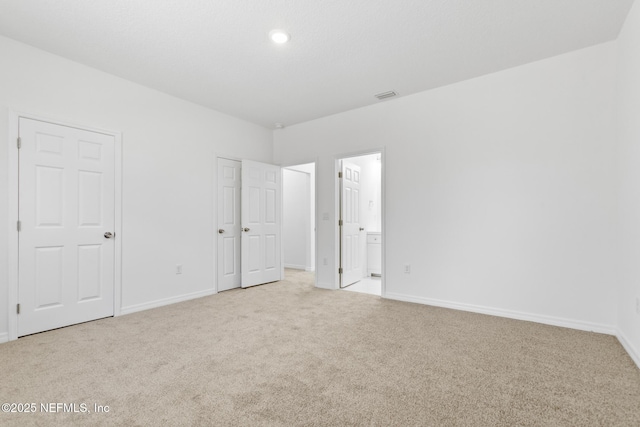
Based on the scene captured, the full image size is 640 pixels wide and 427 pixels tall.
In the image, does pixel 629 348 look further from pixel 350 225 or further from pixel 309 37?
pixel 309 37

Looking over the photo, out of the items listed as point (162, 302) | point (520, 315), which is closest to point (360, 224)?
point (520, 315)

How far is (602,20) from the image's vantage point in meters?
2.48

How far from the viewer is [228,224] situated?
4668 millimetres

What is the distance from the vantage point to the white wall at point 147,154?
2.81 meters

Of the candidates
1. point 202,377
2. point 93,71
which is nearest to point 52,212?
point 93,71

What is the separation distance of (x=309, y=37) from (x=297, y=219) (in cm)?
451

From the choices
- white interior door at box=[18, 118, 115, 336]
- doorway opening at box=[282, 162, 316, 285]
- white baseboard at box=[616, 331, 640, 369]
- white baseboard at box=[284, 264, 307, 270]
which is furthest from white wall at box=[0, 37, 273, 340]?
white baseboard at box=[616, 331, 640, 369]

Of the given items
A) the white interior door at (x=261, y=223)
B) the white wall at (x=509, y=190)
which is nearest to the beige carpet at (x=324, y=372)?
the white wall at (x=509, y=190)

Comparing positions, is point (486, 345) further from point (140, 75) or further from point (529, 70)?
point (140, 75)

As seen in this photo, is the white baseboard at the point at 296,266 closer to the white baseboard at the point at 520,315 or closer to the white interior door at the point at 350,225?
the white interior door at the point at 350,225

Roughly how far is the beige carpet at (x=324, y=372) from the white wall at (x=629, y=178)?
27cm

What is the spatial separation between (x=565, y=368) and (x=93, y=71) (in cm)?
506

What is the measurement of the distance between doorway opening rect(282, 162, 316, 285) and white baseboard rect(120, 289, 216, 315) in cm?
222

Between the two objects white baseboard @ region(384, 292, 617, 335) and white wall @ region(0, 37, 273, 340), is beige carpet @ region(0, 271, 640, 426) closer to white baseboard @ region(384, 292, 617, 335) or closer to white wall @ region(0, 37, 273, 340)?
white baseboard @ region(384, 292, 617, 335)
